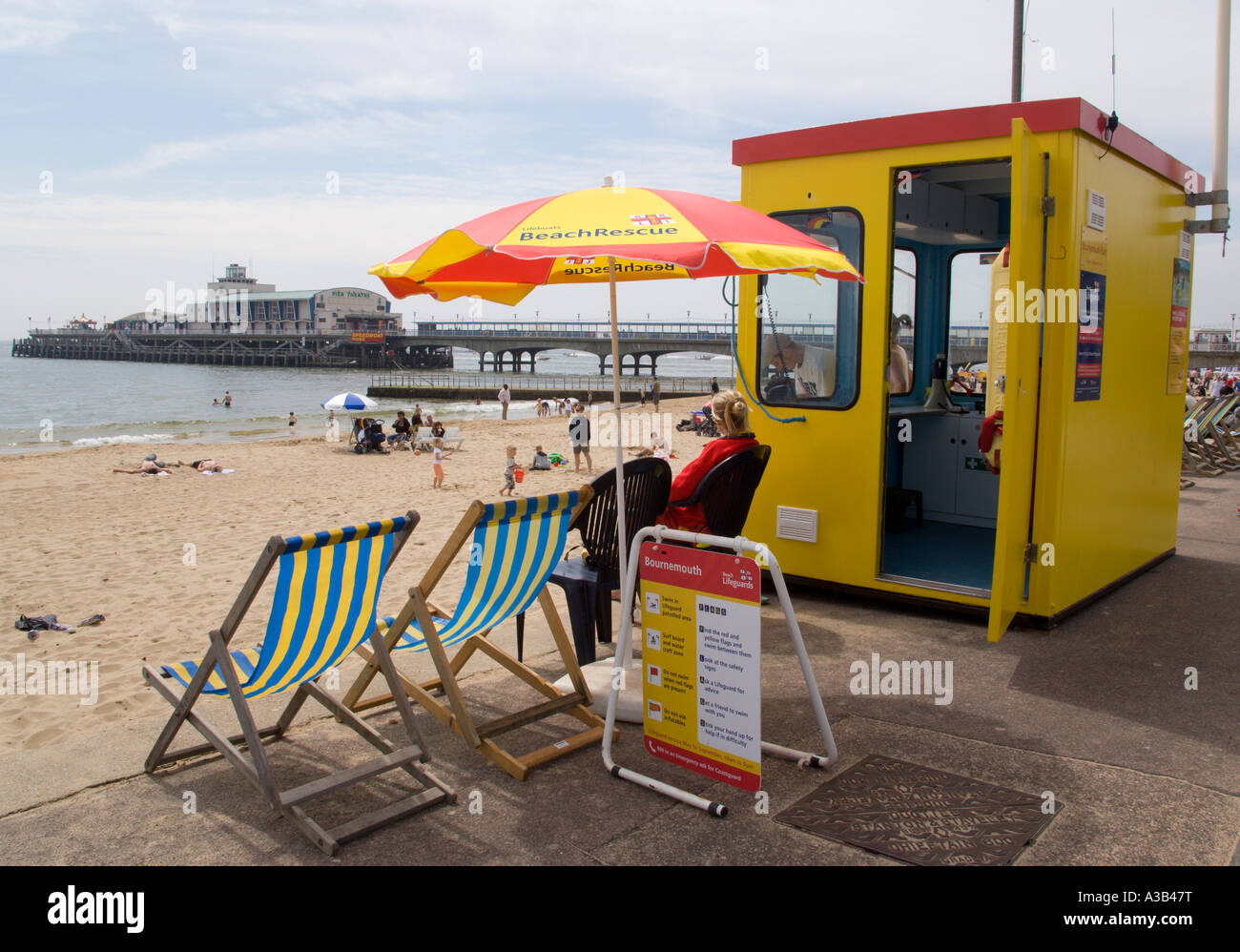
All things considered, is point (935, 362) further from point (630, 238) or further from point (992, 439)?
point (630, 238)

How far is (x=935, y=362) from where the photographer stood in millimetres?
8297

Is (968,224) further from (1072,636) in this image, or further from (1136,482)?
(1072,636)

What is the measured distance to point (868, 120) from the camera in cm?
544

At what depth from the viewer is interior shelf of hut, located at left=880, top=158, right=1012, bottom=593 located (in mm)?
7277

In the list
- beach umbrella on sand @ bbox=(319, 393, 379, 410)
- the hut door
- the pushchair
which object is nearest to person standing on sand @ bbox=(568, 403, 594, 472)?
the pushchair

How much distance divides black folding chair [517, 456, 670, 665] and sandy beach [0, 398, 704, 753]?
0.65 m

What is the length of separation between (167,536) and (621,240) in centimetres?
1013

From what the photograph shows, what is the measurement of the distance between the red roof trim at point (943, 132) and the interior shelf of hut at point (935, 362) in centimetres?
129

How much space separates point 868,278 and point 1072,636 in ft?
7.83

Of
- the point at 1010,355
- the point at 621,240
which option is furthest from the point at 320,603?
the point at 1010,355

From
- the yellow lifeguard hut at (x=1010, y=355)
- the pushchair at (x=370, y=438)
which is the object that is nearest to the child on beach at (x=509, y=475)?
the pushchair at (x=370, y=438)

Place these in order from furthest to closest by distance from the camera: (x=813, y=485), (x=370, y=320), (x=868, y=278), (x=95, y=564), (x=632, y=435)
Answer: (x=370, y=320)
(x=632, y=435)
(x=95, y=564)
(x=813, y=485)
(x=868, y=278)

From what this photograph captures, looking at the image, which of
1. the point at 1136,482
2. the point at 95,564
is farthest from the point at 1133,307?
the point at 95,564

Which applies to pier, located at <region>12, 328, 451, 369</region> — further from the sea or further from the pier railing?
the pier railing
